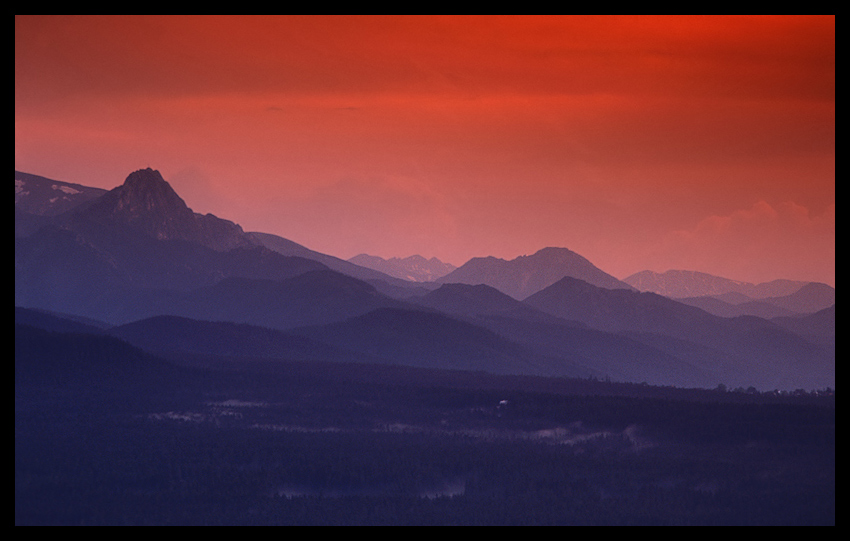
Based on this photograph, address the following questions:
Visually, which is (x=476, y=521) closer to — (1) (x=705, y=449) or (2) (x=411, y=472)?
(2) (x=411, y=472)

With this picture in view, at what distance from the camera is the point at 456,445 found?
7864 inches
